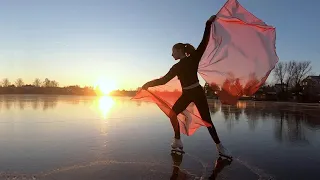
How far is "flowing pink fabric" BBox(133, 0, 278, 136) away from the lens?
21.6 feet

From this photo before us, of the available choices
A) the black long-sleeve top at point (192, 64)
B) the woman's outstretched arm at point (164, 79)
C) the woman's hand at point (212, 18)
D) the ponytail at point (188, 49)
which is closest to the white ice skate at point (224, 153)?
the black long-sleeve top at point (192, 64)

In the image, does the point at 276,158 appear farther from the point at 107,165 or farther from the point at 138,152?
the point at 107,165

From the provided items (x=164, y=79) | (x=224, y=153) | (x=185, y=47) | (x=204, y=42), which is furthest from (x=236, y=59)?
(x=224, y=153)

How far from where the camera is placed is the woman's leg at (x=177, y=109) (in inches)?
250

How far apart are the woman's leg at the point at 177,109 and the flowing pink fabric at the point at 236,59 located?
155 millimetres

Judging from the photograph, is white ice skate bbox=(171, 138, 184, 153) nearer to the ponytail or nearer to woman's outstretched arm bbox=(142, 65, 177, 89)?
woman's outstretched arm bbox=(142, 65, 177, 89)

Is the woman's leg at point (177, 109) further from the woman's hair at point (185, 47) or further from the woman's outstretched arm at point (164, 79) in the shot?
the woman's hair at point (185, 47)

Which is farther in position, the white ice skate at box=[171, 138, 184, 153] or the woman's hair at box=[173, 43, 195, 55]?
the woman's hair at box=[173, 43, 195, 55]

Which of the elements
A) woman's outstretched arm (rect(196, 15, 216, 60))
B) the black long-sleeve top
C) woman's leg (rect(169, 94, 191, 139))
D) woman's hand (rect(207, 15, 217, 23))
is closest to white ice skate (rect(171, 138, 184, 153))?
woman's leg (rect(169, 94, 191, 139))

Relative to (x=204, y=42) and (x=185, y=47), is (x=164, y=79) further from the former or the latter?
(x=204, y=42)

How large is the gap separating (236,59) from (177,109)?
1.71 metres

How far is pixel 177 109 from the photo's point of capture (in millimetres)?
6539

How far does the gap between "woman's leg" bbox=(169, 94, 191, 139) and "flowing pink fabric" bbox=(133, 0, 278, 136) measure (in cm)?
16

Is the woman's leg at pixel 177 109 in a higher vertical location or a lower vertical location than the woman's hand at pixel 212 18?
lower
